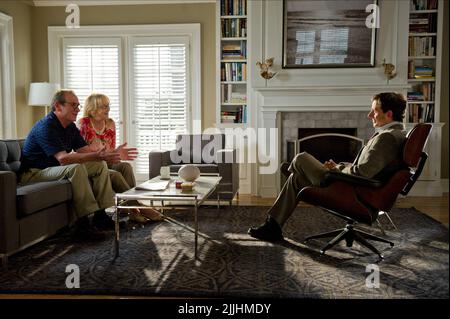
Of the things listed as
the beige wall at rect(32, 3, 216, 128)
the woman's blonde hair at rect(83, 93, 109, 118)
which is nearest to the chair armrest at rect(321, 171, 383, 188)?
the woman's blonde hair at rect(83, 93, 109, 118)

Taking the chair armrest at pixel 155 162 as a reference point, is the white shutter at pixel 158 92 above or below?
above

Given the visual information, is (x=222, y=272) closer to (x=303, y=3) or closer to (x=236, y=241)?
(x=236, y=241)

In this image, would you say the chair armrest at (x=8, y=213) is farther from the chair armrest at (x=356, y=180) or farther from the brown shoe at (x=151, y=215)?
the chair armrest at (x=356, y=180)

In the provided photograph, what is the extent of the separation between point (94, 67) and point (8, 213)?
354 centimetres

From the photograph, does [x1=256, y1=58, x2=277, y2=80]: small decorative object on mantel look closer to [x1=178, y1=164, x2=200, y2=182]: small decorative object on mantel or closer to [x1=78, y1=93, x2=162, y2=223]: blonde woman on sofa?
[x1=78, y1=93, x2=162, y2=223]: blonde woman on sofa

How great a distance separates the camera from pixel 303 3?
16.5ft

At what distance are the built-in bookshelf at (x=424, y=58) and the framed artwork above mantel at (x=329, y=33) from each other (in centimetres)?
56

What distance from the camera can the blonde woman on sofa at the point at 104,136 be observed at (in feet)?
12.1

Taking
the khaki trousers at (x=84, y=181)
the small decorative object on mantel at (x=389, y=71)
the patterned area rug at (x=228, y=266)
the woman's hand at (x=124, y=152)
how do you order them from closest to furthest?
the patterned area rug at (x=228, y=266), the khaki trousers at (x=84, y=181), the woman's hand at (x=124, y=152), the small decorative object on mantel at (x=389, y=71)

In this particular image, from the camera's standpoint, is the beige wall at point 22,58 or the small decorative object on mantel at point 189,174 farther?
the beige wall at point 22,58

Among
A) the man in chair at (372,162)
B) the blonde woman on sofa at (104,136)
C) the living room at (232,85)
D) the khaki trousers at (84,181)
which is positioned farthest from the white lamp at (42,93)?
the man in chair at (372,162)

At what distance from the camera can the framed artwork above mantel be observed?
4980 mm

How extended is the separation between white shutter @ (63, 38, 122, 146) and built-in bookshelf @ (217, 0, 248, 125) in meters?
1.36
